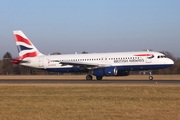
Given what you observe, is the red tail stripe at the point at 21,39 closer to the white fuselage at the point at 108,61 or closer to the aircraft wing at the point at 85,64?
the white fuselage at the point at 108,61

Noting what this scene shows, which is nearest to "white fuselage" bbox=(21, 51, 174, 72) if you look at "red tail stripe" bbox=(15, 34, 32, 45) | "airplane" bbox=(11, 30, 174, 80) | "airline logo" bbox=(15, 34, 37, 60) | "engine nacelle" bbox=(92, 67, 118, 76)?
"airplane" bbox=(11, 30, 174, 80)

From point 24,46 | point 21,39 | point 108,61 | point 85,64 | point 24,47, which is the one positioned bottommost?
point 85,64

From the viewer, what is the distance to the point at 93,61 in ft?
161

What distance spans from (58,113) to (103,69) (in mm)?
31441

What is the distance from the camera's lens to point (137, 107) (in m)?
16.9

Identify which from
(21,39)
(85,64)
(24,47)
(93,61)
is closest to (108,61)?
(93,61)

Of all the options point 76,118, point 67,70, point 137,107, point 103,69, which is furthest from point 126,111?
point 67,70

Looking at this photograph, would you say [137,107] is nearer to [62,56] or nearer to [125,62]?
[125,62]

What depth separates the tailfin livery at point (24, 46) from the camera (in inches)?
2090

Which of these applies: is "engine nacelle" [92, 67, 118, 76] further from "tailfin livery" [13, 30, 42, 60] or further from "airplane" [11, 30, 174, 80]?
"tailfin livery" [13, 30, 42, 60]

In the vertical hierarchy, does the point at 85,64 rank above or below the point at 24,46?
below

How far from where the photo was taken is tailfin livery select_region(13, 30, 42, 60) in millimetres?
53094

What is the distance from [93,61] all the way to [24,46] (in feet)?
35.6

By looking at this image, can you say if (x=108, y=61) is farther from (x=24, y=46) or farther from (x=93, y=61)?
(x=24, y=46)
